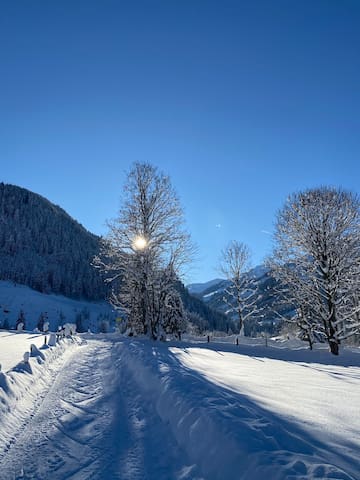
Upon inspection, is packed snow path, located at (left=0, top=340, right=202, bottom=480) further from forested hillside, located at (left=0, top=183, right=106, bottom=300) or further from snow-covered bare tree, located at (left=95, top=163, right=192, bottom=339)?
forested hillside, located at (left=0, top=183, right=106, bottom=300)

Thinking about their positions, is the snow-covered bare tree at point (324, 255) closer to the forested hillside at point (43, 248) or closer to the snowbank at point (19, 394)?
the snowbank at point (19, 394)

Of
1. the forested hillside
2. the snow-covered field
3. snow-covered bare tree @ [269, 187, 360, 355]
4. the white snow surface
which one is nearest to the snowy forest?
snow-covered bare tree @ [269, 187, 360, 355]

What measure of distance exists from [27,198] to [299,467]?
211048 mm

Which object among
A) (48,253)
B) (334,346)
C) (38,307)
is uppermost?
(48,253)

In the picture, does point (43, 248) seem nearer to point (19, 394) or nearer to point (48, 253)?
point (48, 253)

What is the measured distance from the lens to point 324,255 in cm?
1838

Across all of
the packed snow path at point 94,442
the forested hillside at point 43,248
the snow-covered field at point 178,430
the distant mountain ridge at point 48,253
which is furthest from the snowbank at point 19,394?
the forested hillside at point 43,248

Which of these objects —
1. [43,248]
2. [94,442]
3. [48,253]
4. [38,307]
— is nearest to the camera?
[94,442]

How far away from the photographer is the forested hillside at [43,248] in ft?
448

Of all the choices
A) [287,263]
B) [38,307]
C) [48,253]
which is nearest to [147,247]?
[287,263]

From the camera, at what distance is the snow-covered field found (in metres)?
3.34

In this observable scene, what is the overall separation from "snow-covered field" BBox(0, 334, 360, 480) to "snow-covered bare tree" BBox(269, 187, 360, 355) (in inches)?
439

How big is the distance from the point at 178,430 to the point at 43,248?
6549 inches

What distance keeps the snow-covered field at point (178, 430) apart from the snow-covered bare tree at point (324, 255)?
36.6ft
